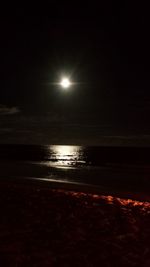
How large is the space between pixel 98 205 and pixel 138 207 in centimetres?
120

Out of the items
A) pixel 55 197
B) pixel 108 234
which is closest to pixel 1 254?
pixel 108 234

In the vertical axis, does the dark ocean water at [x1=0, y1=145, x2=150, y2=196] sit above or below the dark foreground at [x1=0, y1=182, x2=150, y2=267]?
above

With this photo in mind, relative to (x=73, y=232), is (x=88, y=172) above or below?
above

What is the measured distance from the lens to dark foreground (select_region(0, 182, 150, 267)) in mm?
5953

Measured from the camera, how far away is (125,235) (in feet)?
24.0

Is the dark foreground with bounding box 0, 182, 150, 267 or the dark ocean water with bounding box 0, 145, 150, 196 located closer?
the dark foreground with bounding box 0, 182, 150, 267

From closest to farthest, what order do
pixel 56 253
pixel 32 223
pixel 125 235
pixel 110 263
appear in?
1. pixel 110 263
2. pixel 56 253
3. pixel 125 235
4. pixel 32 223

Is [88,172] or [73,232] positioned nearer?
[73,232]

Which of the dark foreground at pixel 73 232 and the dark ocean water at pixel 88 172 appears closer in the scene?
the dark foreground at pixel 73 232

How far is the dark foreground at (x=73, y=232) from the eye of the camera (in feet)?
19.5

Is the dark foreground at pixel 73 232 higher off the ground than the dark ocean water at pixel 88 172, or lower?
lower

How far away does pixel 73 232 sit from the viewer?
24.6 feet

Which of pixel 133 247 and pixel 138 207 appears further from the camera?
pixel 138 207

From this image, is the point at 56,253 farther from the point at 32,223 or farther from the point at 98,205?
the point at 98,205
